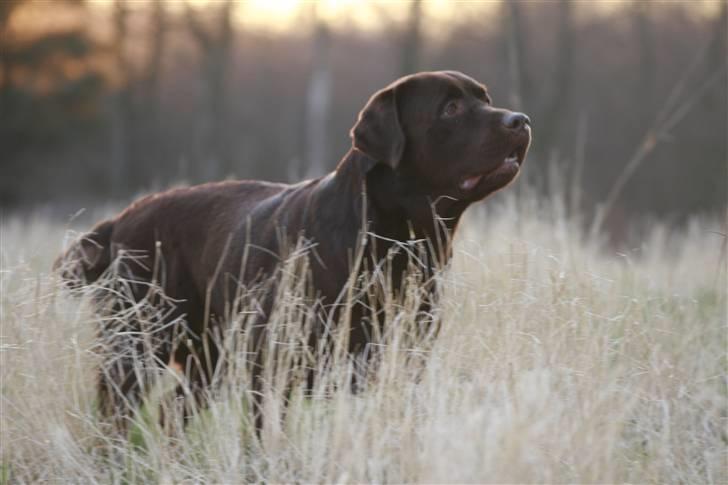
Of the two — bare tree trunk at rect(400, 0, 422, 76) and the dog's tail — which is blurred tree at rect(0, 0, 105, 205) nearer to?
bare tree trunk at rect(400, 0, 422, 76)

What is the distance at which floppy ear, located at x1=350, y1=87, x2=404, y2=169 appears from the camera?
3783mm

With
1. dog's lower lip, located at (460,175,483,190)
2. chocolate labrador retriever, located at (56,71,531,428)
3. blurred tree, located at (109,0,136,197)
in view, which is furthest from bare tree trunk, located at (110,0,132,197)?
dog's lower lip, located at (460,175,483,190)

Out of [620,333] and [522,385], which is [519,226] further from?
[522,385]

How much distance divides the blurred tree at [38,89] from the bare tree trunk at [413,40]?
875 cm

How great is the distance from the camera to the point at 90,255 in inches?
180

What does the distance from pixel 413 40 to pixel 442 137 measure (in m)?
17.9

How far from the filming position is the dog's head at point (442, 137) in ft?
12.4

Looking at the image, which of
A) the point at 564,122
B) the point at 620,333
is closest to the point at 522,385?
the point at 620,333

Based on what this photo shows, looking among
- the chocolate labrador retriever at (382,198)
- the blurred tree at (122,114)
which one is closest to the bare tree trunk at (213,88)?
the blurred tree at (122,114)

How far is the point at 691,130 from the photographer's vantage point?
58.4ft

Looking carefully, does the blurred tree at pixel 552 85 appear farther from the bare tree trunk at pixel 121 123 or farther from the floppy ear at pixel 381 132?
the floppy ear at pixel 381 132

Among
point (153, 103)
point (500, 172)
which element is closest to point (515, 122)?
point (500, 172)

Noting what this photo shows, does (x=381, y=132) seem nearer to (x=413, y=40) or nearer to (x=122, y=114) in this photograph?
(x=413, y=40)

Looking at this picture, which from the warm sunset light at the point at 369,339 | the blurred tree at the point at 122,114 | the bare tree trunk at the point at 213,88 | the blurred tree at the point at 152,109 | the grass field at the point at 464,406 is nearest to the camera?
the grass field at the point at 464,406
